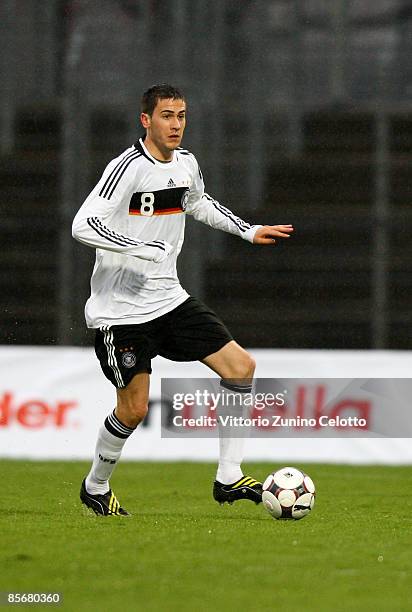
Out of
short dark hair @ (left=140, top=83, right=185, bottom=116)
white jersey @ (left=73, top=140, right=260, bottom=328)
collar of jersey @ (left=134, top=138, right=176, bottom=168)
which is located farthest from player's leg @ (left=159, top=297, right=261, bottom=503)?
short dark hair @ (left=140, top=83, right=185, bottom=116)

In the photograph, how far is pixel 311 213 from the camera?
12.8 metres

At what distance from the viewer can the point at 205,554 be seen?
18.4 feet

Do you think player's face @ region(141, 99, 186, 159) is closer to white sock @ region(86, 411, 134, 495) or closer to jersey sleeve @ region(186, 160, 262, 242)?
jersey sleeve @ region(186, 160, 262, 242)

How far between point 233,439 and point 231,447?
0.04 metres

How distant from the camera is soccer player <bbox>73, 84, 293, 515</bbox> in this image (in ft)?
23.9

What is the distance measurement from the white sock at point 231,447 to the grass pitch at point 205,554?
213 mm

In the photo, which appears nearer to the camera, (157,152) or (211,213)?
(157,152)

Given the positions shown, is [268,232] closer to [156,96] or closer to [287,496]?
[156,96]

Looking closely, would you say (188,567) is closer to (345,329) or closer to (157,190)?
(157,190)

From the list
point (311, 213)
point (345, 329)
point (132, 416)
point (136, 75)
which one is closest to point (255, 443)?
point (345, 329)

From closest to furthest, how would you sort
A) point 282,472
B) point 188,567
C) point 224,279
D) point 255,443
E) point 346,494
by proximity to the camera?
point 188,567 < point 282,472 < point 346,494 < point 255,443 < point 224,279

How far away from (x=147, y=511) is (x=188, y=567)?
2471 mm

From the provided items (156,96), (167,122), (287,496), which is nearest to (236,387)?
(287,496)

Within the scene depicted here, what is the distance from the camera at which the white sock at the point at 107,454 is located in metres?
7.30
